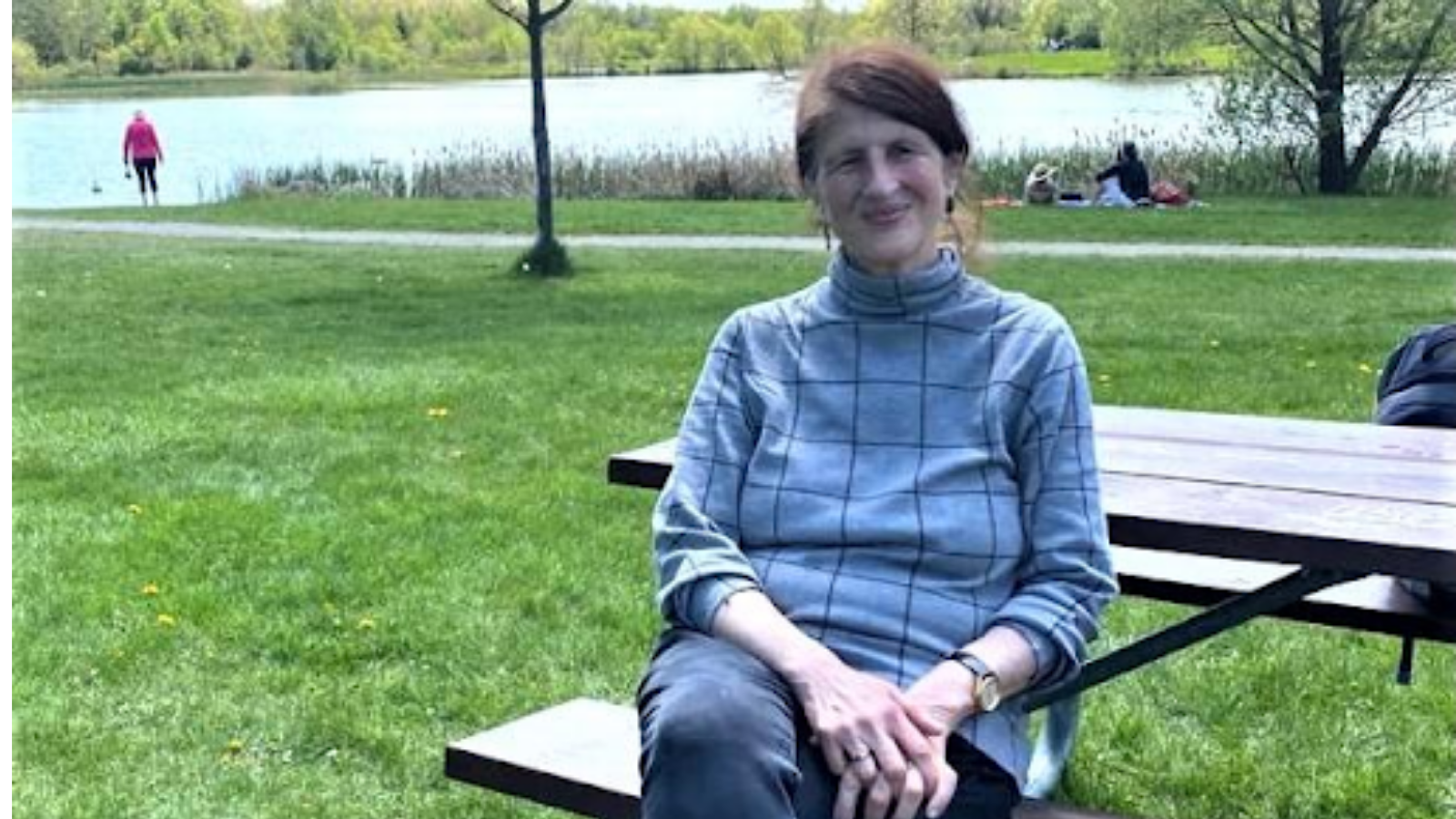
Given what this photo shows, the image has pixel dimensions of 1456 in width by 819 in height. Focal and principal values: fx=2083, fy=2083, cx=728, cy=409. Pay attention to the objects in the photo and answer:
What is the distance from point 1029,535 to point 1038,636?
133mm

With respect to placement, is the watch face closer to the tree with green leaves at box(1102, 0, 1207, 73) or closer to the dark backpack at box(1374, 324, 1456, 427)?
the dark backpack at box(1374, 324, 1456, 427)

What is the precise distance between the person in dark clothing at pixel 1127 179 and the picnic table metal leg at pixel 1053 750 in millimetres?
14544

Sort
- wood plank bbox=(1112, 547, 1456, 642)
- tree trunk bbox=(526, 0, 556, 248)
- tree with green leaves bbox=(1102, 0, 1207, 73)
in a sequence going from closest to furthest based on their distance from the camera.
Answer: wood plank bbox=(1112, 547, 1456, 642)
tree trunk bbox=(526, 0, 556, 248)
tree with green leaves bbox=(1102, 0, 1207, 73)

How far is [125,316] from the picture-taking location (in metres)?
10.1

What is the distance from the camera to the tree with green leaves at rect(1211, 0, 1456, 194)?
2020 cm

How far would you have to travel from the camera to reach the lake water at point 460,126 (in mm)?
20281

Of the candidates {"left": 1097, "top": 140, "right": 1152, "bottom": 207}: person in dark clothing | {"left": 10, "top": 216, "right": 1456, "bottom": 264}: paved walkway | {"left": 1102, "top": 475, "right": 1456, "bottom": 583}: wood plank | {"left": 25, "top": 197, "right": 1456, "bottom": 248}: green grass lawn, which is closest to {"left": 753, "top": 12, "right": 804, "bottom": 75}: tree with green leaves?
{"left": 1102, "top": 475, "right": 1456, "bottom": 583}: wood plank

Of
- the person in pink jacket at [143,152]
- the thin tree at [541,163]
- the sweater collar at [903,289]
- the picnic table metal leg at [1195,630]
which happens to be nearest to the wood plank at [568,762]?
the picnic table metal leg at [1195,630]

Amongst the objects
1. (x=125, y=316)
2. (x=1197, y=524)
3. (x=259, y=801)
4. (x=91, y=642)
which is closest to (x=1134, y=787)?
(x=1197, y=524)

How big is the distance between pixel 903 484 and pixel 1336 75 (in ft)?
64.6

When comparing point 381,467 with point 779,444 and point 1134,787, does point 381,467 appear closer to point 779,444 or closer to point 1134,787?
point 1134,787

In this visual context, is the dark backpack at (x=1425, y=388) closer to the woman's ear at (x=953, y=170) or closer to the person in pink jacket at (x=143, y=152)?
the woman's ear at (x=953, y=170)

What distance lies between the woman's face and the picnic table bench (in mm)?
415

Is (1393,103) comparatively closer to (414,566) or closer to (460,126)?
(460,126)
